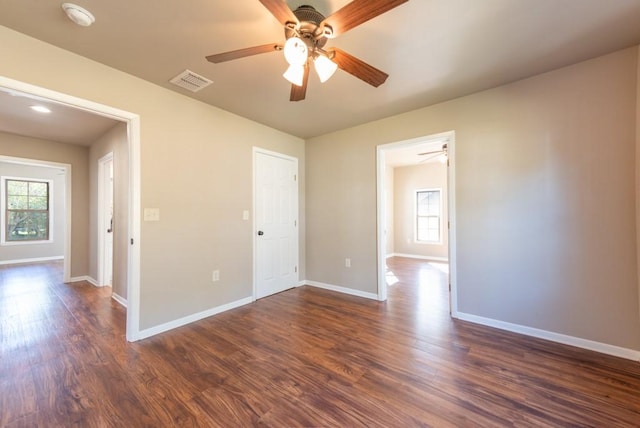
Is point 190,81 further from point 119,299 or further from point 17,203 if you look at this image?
point 17,203

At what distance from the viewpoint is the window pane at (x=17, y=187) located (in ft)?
19.5

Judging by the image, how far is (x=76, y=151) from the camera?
4.66 metres

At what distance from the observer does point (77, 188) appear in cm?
465

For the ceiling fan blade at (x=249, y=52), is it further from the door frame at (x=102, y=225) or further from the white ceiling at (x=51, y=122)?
the door frame at (x=102, y=225)

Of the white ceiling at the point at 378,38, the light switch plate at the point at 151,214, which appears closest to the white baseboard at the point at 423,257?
the white ceiling at the point at 378,38

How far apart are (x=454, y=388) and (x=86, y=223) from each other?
6.14m

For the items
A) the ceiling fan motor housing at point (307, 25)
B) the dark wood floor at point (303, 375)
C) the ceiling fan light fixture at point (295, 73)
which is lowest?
the dark wood floor at point (303, 375)

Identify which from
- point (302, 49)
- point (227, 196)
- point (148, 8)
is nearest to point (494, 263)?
point (302, 49)

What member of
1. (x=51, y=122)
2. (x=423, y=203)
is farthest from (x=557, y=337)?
(x=51, y=122)

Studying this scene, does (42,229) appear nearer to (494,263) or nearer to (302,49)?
(302,49)

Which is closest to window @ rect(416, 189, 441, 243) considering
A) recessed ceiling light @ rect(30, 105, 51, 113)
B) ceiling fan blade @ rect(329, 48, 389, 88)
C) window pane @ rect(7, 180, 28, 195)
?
ceiling fan blade @ rect(329, 48, 389, 88)

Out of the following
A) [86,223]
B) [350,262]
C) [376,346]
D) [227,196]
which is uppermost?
[227,196]

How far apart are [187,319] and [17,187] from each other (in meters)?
6.90

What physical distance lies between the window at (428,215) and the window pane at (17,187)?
996cm
